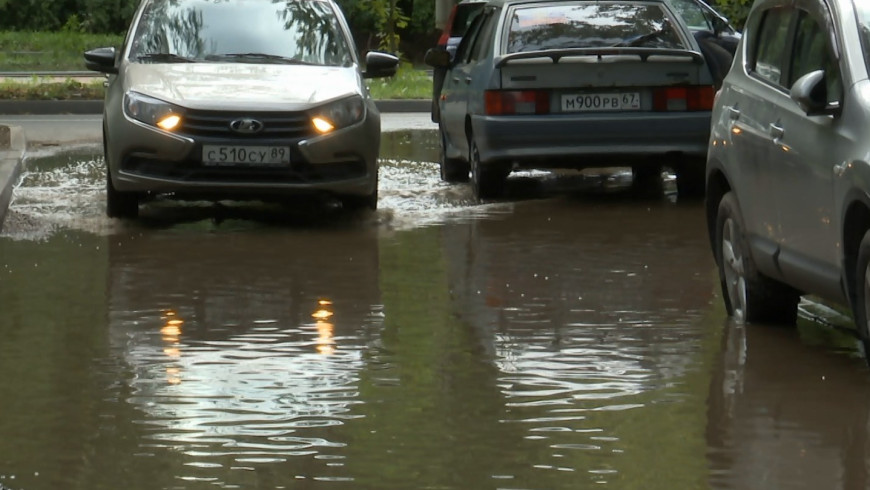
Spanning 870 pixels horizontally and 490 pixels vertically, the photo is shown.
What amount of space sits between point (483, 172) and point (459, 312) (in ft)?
15.9

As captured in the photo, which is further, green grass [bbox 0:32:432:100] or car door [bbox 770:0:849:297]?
green grass [bbox 0:32:432:100]

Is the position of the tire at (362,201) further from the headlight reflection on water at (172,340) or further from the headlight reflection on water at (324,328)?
the headlight reflection on water at (172,340)

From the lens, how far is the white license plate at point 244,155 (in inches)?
456

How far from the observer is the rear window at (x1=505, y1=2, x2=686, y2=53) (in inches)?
524

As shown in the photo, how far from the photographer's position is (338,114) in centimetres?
1186

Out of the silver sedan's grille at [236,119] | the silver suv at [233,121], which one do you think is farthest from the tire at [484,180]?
the silver sedan's grille at [236,119]

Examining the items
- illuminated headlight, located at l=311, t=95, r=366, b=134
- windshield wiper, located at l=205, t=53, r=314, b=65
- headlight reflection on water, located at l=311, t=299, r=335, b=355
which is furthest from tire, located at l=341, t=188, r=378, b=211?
headlight reflection on water, located at l=311, t=299, r=335, b=355

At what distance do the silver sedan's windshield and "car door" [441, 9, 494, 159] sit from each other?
4.36ft

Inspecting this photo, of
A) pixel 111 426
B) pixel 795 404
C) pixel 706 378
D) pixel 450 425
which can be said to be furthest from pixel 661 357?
pixel 111 426

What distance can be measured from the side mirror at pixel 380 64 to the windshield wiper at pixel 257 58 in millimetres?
635

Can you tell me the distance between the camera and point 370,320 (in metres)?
8.30

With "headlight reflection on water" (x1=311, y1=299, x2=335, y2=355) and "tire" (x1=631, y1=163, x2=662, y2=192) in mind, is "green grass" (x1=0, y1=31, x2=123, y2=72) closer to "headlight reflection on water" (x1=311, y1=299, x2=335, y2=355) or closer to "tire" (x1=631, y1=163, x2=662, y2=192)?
"tire" (x1=631, y1=163, x2=662, y2=192)

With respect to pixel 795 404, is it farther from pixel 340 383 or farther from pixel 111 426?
pixel 111 426

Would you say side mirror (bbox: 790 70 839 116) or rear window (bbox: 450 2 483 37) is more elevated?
side mirror (bbox: 790 70 839 116)
